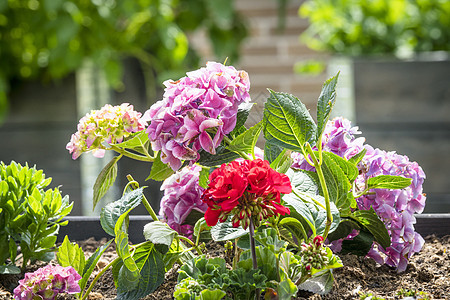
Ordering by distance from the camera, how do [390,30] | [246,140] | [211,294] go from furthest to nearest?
[390,30], [246,140], [211,294]

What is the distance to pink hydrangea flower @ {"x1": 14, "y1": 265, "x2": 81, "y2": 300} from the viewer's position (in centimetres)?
82

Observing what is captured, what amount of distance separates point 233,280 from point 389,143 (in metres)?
1.73

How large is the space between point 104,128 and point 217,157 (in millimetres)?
157

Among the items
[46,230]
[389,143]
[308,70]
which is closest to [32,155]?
[308,70]

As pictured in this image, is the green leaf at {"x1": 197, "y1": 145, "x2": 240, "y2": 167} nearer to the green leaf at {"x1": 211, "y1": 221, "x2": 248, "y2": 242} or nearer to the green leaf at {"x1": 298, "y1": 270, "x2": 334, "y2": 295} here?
the green leaf at {"x1": 211, "y1": 221, "x2": 248, "y2": 242}

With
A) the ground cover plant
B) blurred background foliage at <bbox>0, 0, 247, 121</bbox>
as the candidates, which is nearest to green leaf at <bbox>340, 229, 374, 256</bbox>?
the ground cover plant

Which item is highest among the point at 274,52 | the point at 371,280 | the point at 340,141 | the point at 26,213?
the point at 274,52

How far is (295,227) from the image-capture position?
34.0 inches

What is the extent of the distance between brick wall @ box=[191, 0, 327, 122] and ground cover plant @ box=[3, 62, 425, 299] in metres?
2.26

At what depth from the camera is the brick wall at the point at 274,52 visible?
3.16 meters

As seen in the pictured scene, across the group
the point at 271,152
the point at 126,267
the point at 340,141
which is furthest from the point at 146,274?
the point at 340,141

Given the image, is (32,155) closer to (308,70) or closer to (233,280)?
(308,70)

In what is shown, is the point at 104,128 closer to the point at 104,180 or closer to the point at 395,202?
the point at 104,180

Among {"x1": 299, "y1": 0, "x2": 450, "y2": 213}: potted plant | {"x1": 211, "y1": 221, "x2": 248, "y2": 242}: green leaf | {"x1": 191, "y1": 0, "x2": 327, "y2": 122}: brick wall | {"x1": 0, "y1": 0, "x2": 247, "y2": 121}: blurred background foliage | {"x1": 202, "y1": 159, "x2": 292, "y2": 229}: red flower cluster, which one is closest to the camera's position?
{"x1": 202, "y1": 159, "x2": 292, "y2": 229}: red flower cluster
